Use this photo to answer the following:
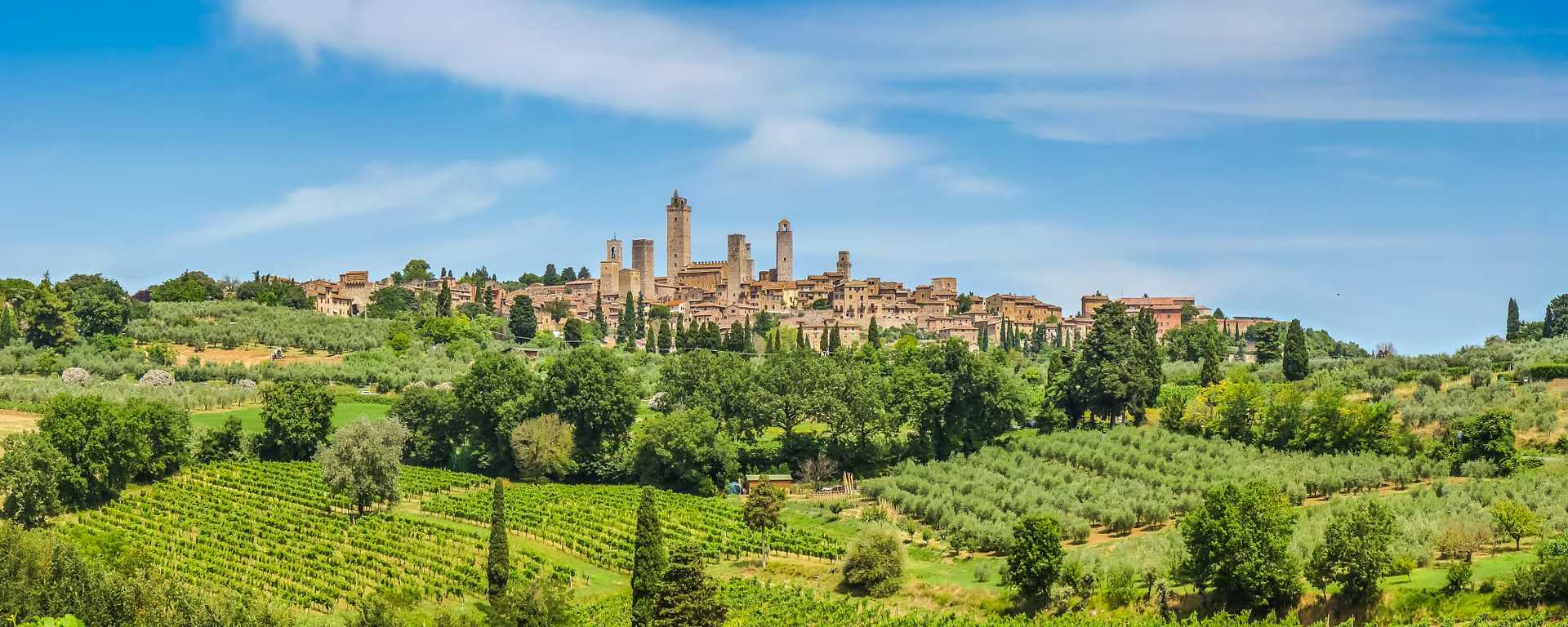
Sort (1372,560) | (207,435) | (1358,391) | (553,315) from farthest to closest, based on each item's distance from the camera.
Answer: (553,315) → (1358,391) → (207,435) → (1372,560)

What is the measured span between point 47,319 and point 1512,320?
101418 mm

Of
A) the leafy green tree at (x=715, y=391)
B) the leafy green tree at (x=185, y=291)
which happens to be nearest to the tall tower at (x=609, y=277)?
the leafy green tree at (x=185, y=291)

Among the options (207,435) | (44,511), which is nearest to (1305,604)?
(44,511)

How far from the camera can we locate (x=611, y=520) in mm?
47750

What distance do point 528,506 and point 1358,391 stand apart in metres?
38.1

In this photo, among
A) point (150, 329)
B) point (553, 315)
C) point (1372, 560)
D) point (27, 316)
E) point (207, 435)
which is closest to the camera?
point (1372, 560)

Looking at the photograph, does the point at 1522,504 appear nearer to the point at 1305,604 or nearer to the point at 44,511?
the point at 1305,604

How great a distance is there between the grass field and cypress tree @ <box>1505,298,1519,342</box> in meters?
75.1

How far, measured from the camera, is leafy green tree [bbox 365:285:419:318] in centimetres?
12621

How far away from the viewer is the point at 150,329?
94.2 meters

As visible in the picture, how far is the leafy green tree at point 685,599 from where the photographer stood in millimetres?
33031

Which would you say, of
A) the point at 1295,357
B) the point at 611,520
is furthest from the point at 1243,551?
the point at 1295,357

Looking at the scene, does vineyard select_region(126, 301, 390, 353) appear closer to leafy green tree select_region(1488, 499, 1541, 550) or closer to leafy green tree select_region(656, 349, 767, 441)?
leafy green tree select_region(656, 349, 767, 441)

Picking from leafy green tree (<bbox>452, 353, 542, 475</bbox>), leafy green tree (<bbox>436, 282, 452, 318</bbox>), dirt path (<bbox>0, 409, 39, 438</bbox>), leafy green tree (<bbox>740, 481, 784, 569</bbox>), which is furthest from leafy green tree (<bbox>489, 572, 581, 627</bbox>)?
leafy green tree (<bbox>436, 282, 452, 318</bbox>)
